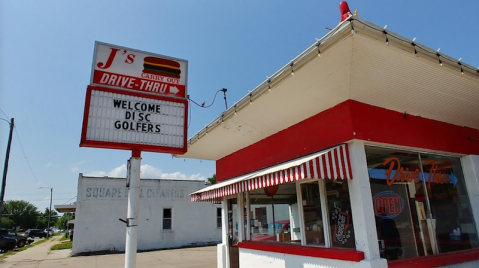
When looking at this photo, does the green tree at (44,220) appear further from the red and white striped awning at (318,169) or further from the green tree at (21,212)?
the red and white striped awning at (318,169)

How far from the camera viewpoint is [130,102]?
16.8 ft

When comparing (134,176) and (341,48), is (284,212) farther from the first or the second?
(341,48)

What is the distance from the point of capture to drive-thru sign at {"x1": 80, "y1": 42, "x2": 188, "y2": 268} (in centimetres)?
478

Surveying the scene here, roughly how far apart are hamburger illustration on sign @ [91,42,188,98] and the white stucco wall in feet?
55.8

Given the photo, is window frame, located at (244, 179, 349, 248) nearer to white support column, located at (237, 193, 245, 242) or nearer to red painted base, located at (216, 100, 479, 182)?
red painted base, located at (216, 100, 479, 182)

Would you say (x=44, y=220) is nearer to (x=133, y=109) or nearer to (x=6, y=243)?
(x=6, y=243)

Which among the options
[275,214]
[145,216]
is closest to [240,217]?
[275,214]

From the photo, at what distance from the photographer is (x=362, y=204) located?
15.3 feet

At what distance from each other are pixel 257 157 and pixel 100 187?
1628cm

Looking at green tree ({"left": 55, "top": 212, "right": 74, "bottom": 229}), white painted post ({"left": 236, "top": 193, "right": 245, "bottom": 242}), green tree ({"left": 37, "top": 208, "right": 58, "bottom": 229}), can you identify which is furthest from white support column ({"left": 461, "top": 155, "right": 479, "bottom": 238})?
green tree ({"left": 37, "top": 208, "right": 58, "bottom": 229})

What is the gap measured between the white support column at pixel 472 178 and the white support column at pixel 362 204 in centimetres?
296

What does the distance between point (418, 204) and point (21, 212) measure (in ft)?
317

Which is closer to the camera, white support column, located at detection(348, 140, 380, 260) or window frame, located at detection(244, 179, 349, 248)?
white support column, located at detection(348, 140, 380, 260)

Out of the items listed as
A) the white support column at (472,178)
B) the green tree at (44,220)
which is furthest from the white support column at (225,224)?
the green tree at (44,220)
